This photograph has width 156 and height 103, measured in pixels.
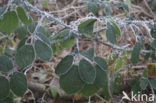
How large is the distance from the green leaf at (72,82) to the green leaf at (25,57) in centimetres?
13

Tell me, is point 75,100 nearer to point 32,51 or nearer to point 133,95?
point 133,95

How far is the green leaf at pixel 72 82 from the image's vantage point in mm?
708

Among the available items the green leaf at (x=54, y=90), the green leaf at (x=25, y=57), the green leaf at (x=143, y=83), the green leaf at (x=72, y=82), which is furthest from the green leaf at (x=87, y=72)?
the green leaf at (x=54, y=90)

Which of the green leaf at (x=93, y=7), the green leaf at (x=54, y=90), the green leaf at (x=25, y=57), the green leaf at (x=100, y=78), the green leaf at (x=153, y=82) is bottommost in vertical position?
the green leaf at (x=54, y=90)

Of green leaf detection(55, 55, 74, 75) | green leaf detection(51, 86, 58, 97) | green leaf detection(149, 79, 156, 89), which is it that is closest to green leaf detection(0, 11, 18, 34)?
green leaf detection(55, 55, 74, 75)

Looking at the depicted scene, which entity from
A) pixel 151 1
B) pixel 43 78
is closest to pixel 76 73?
pixel 43 78

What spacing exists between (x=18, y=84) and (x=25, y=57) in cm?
10

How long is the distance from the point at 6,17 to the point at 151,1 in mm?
1733

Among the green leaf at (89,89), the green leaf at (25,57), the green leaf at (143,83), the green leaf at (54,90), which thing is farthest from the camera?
the green leaf at (54,90)

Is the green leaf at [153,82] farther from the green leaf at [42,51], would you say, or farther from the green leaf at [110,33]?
the green leaf at [42,51]

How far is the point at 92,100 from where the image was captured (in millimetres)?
1125

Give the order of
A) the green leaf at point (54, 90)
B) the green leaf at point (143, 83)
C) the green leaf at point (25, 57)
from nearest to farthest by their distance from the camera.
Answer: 1. the green leaf at point (25, 57)
2. the green leaf at point (143, 83)
3. the green leaf at point (54, 90)

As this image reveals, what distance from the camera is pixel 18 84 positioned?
717mm

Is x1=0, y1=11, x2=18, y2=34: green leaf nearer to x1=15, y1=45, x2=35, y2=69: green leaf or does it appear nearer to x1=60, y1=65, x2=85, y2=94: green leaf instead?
x1=15, y1=45, x2=35, y2=69: green leaf
